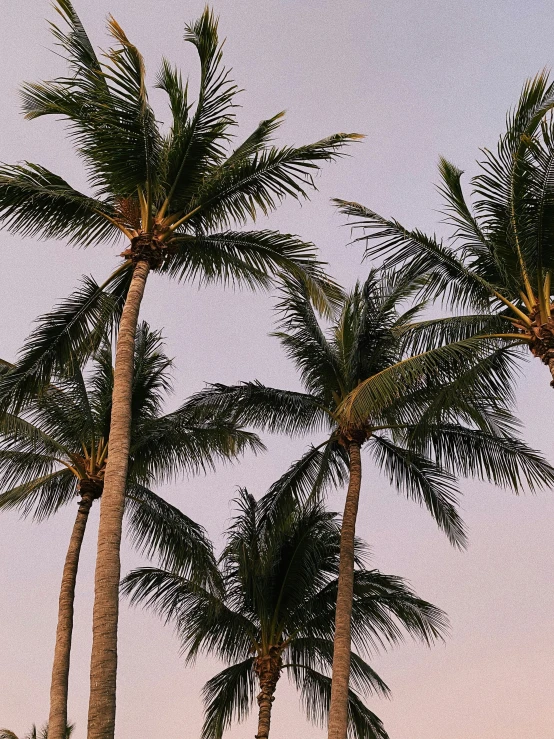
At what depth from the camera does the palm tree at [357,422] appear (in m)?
14.6

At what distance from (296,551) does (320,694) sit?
11.3ft

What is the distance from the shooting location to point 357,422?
1499 centimetres

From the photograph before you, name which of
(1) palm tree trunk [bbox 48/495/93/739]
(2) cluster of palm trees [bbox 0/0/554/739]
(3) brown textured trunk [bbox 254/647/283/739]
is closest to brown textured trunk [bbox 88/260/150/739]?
(2) cluster of palm trees [bbox 0/0/554/739]

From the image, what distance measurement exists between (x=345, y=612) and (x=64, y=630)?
16.2ft

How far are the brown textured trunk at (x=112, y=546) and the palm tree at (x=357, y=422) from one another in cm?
331

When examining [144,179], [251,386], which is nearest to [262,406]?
[251,386]

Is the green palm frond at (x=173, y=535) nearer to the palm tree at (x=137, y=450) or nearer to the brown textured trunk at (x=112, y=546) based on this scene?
the palm tree at (x=137, y=450)

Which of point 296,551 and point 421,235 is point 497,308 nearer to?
point 421,235

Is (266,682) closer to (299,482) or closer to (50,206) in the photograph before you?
(299,482)

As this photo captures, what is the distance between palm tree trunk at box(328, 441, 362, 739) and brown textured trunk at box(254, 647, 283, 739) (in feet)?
15.4

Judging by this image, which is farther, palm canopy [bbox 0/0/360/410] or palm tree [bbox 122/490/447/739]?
palm tree [bbox 122/490/447/739]

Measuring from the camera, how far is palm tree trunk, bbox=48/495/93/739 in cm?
1477

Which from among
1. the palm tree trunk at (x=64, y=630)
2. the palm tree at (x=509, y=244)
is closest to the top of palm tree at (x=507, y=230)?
the palm tree at (x=509, y=244)

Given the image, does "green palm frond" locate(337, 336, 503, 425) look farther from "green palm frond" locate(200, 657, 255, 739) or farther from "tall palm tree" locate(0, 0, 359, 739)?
"green palm frond" locate(200, 657, 255, 739)
